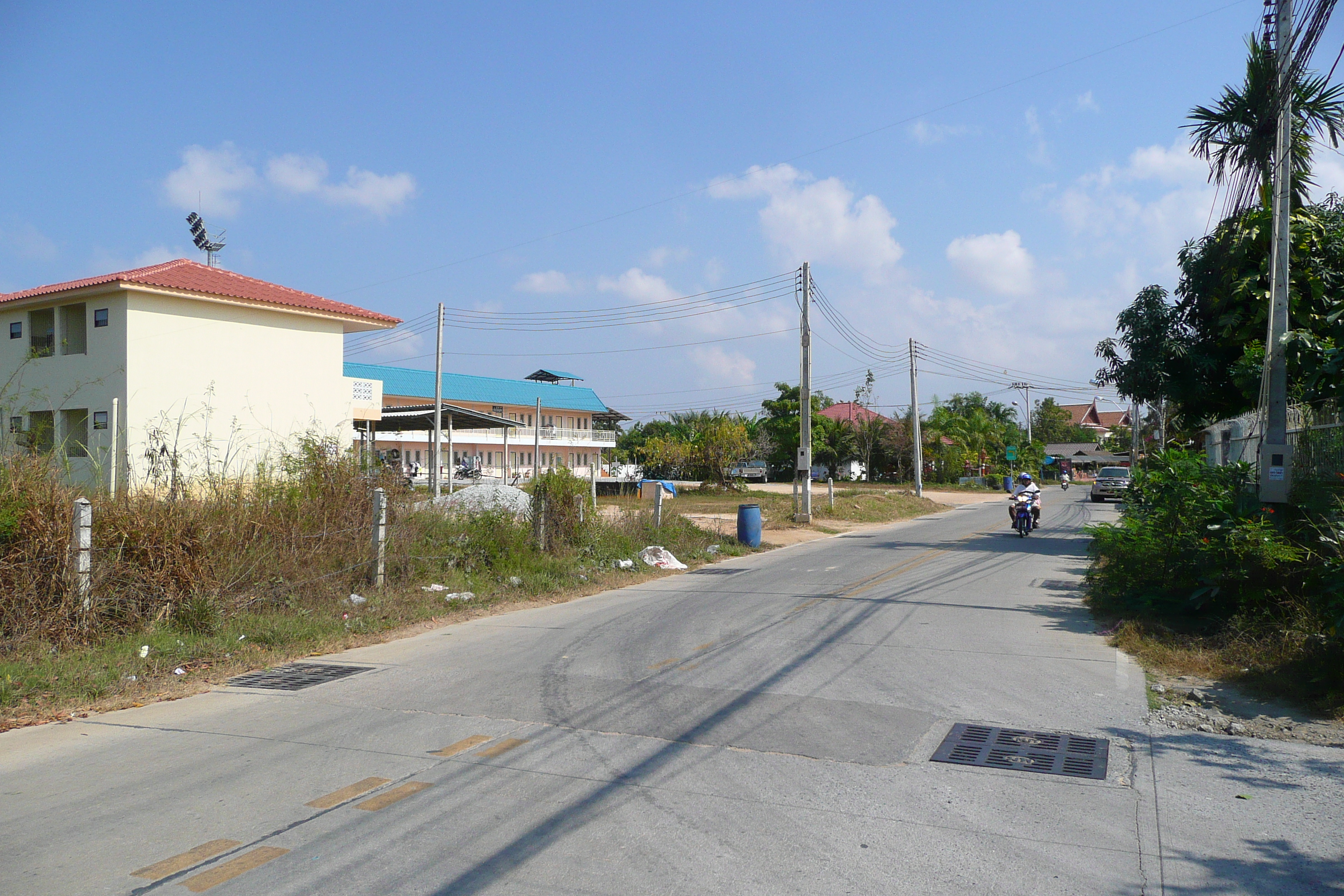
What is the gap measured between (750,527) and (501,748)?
17.1 meters

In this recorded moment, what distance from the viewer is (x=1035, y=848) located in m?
4.68

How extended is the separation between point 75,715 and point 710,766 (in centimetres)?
531

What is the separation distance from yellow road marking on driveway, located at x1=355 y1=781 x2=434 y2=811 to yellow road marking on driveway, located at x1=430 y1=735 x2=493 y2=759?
55 cm

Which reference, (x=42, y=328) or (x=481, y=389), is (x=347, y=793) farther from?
(x=481, y=389)

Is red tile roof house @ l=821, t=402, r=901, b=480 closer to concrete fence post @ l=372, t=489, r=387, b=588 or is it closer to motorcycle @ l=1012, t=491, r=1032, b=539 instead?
motorcycle @ l=1012, t=491, r=1032, b=539

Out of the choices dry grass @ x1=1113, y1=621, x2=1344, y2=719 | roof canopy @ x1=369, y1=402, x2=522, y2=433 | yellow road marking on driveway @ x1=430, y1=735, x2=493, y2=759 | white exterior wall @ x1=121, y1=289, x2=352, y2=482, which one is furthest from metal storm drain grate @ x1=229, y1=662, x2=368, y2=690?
roof canopy @ x1=369, y1=402, x2=522, y2=433

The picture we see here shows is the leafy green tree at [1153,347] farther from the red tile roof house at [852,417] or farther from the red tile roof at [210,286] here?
the red tile roof house at [852,417]

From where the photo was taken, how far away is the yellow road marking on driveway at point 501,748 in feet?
20.6

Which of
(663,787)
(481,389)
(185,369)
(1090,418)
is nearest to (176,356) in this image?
(185,369)

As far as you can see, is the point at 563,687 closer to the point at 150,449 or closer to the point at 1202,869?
the point at 1202,869

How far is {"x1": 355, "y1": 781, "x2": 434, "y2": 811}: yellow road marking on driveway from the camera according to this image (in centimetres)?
531

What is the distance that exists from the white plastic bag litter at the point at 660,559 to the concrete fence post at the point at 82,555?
10.6 metres

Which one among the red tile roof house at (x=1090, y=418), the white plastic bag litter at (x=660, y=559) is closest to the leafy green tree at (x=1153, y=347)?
the white plastic bag litter at (x=660, y=559)

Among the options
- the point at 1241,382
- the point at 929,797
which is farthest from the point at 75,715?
the point at 1241,382
